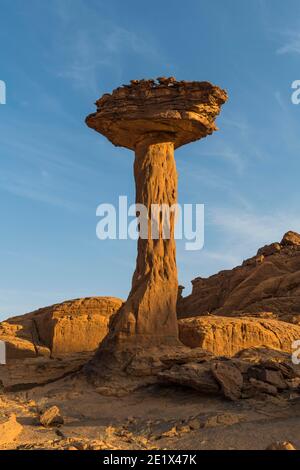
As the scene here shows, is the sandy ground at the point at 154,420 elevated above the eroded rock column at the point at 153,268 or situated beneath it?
situated beneath

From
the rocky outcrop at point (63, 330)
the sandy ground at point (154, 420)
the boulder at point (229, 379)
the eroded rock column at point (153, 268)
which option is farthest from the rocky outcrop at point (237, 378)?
the rocky outcrop at point (63, 330)

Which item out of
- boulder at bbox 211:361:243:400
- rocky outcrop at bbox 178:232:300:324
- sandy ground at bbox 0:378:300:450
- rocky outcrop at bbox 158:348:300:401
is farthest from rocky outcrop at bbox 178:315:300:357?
boulder at bbox 211:361:243:400

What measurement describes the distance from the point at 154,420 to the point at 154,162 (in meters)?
6.17

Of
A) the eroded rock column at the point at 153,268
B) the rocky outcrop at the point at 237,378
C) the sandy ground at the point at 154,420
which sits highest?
the eroded rock column at the point at 153,268

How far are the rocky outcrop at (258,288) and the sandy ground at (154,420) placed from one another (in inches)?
322

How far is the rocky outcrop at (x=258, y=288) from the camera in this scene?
62.3 ft

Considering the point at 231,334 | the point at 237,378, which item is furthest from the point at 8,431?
the point at 231,334

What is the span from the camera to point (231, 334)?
12461mm

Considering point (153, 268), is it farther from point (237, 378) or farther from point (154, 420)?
point (154, 420)

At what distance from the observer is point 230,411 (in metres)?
7.73

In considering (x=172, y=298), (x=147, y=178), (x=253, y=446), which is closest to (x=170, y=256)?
(x=172, y=298)

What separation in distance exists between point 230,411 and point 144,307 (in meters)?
3.86

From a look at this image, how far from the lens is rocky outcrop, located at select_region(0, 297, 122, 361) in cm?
1462

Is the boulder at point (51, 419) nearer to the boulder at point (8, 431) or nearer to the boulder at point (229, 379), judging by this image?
the boulder at point (8, 431)
